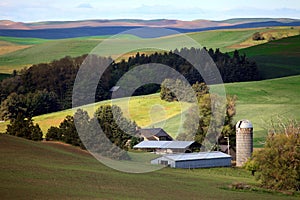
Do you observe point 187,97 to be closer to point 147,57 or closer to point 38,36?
point 147,57

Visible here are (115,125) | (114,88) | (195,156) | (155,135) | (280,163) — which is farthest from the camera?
(114,88)

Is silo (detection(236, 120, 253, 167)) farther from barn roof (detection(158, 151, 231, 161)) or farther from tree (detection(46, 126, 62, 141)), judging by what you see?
tree (detection(46, 126, 62, 141))

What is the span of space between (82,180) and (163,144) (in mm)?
33922

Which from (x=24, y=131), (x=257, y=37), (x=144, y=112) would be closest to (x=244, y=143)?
(x=24, y=131)

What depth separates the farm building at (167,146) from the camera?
69394 mm

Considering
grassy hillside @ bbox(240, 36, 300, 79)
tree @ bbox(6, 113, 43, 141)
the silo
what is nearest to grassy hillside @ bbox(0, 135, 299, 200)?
tree @ bbox(6, 113, 43, 141)

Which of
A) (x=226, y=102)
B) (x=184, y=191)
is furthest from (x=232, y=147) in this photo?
(x=184, y=191)

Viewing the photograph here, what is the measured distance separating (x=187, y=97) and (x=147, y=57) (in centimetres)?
3422

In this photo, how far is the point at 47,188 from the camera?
34594 mm

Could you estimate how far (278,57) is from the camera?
12400 centimetres

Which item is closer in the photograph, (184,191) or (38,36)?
(184,191)

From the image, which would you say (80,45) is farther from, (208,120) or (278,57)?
(208,120)

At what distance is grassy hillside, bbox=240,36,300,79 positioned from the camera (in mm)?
115000

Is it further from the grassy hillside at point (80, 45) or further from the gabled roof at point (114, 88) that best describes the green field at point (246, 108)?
the grassy hillside at point (80, 45)
